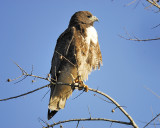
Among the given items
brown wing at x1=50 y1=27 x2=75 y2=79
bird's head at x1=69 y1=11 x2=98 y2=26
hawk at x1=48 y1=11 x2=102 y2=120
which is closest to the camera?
hawk at x1=48 y1=11 x2=102 y2=120

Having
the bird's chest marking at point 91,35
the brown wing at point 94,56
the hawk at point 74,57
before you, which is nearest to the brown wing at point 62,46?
the hawk at point 74,57

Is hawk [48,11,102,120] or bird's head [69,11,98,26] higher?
bird's head [69,11,98,26]

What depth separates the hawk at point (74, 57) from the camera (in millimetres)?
5652

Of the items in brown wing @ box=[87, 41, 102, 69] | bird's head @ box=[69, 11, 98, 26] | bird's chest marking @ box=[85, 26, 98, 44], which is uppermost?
bird's head @ box=[69, 11, 98, 26]

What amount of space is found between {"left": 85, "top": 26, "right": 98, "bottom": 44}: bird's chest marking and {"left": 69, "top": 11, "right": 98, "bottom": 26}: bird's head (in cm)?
27

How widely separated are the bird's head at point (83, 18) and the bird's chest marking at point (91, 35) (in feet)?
0.89

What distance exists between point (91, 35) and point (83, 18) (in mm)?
649

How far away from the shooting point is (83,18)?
631 cm

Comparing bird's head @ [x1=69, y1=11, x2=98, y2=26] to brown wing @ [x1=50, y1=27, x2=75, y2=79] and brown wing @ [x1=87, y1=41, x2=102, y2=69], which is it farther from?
brown wing @ [x1=87, y1=41, x2=102, y2=69]

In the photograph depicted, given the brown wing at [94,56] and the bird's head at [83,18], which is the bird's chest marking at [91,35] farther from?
the bird's head at [83,18]

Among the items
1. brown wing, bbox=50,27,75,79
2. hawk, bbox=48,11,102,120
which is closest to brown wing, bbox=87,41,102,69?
hawk, bbox=48,11,102,120

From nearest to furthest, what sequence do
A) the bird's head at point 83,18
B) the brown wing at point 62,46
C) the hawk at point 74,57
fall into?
the hawk at point 74,57, the brown wing at point 62,46, the bird's head at point 83,18

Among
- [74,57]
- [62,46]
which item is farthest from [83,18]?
[74,57]

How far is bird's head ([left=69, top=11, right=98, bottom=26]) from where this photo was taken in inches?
245
